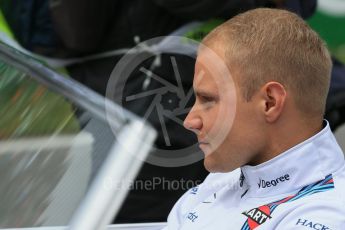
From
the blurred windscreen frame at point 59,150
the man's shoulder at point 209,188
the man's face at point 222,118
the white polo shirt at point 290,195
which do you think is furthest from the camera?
the man's shoulder at point 209,188

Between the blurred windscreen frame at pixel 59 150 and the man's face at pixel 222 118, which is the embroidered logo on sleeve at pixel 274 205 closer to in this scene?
the man's face at pixel 222 118

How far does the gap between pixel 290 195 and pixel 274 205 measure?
39mm

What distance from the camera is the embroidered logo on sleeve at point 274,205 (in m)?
1.33

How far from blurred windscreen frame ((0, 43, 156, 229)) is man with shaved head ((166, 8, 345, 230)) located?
310 mm

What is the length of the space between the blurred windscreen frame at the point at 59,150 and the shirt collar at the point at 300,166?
398 millimetres

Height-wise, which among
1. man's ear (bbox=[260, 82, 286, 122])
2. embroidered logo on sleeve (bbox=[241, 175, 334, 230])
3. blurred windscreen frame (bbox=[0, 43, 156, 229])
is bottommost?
embroidered logo on sleeve (bbox=[241, 175, 334, 230])

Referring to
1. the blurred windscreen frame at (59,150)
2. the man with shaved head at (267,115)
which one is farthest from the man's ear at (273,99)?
the blurred windscreen frame at (59,150)

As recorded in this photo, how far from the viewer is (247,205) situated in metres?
1.40

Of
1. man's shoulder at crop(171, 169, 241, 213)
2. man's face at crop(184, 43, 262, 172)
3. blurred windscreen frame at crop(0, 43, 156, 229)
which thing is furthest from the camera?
man's shoulder at crop(171, 169, 241, 213)

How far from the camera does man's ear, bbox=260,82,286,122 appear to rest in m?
1.35

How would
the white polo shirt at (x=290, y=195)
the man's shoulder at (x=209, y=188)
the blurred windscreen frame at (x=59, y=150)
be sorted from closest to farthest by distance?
the blurred windscreen frame at (x=59, y=150) → the white polo shirt at (x=290, y=195) → the man's shoulder at (x=209, y=188)

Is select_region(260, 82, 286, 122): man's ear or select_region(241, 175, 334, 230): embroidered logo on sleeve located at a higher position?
select_region(260, 82, 286, 122): man's ear

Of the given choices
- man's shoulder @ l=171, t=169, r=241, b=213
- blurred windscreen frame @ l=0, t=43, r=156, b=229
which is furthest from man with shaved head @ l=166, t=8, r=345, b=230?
blurred windscreen frame @ l=0, t=43, r=156, b=229

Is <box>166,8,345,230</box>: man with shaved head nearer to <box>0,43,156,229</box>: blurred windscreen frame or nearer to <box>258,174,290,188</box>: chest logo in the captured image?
<box>258,174,290,188</box>: chest logo
